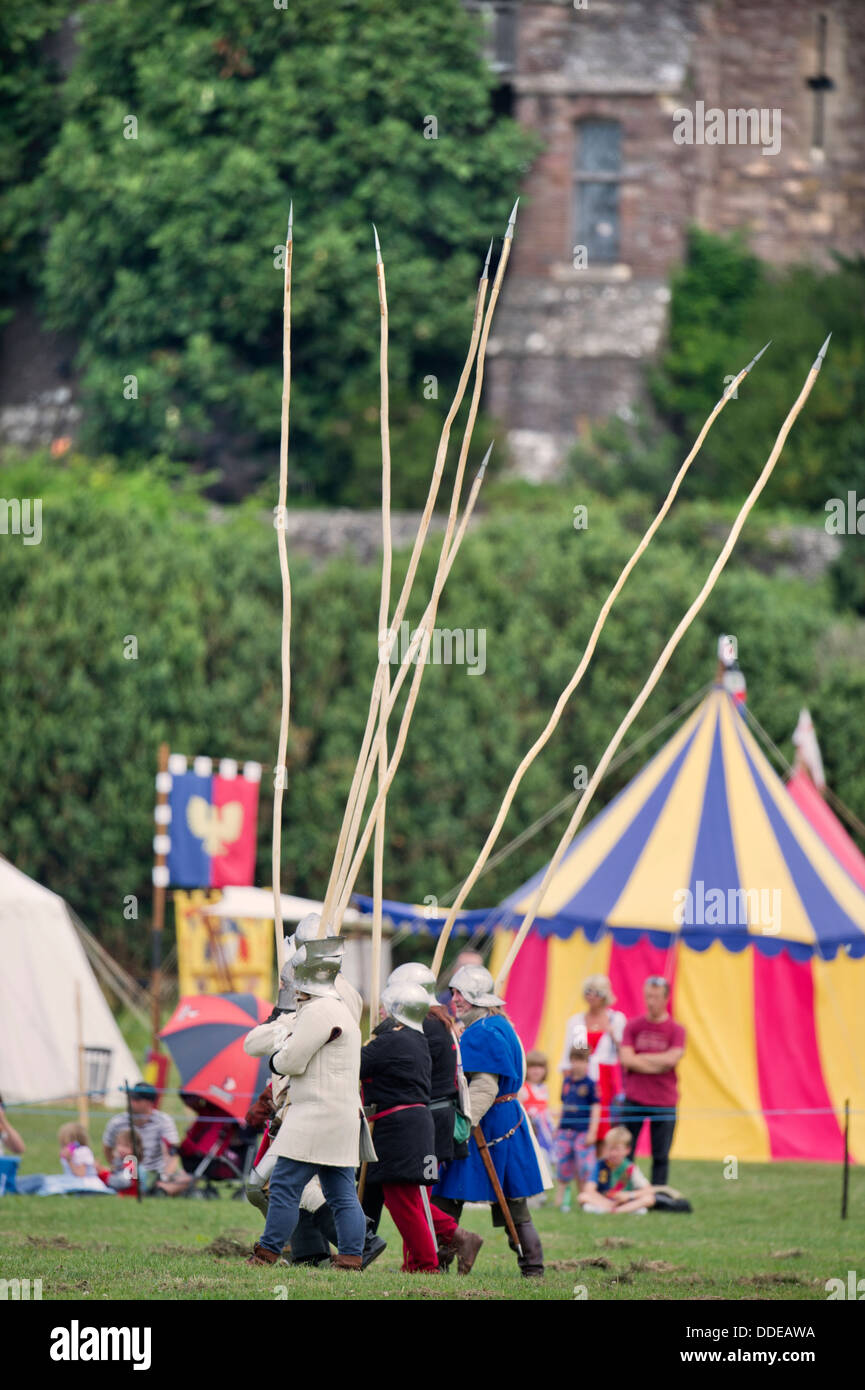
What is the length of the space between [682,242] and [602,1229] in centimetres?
2159

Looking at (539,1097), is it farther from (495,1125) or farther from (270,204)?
(270,204)

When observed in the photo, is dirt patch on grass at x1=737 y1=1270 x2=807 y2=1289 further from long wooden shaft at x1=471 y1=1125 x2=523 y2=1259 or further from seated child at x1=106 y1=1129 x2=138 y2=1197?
seated child at x1=106 y1=1129 x2=138 y2=1197

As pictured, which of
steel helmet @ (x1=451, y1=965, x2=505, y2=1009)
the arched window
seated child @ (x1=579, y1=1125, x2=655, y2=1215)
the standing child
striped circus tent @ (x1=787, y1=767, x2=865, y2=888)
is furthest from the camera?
the arched window

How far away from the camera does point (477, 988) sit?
9203 millimetres

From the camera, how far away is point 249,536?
77.6 ft

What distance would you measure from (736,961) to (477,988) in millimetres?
6484

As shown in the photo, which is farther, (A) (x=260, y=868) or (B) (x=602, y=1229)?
(A) (x=260, y=868)

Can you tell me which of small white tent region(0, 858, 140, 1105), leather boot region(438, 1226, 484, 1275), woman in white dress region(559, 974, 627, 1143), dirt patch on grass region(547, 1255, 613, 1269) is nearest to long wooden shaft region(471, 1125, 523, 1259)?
leather boot region(438, 1226, 484, 1275)

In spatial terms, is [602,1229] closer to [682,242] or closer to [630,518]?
→ [630,518]

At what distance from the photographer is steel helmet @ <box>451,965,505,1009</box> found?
30.1 ft

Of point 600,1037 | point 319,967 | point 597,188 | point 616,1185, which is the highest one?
point 597,188

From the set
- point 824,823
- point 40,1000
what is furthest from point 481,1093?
point 824,823

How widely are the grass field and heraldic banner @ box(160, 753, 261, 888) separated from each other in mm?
3285
